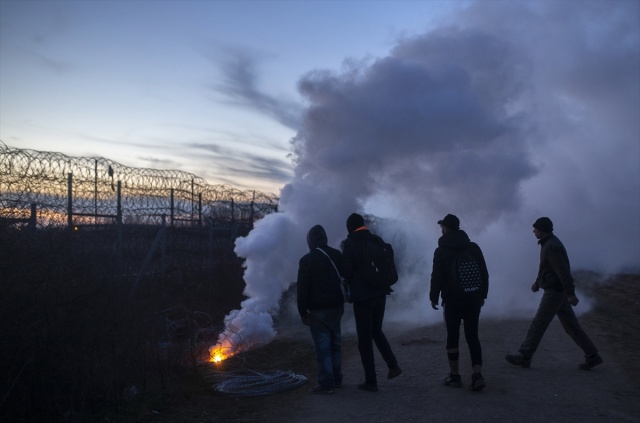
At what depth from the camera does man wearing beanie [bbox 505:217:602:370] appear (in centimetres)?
814

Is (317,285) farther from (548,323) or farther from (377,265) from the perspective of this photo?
(548,323)

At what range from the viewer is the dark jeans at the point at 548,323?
8215mm

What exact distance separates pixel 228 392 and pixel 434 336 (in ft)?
14.8

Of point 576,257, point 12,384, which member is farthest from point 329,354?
point 576,257

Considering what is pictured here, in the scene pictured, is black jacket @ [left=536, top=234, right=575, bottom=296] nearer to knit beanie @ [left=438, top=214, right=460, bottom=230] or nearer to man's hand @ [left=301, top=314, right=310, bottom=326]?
knit beanie @ [left=438, top=214, right=460, bottom=230]

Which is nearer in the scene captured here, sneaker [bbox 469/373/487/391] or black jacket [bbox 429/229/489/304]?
sneaker [bbox 469/373/487/391]

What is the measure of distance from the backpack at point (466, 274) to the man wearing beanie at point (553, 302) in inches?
56.6

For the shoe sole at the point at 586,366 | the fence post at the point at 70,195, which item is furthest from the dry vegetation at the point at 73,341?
the shoe sole at the point at 586,366

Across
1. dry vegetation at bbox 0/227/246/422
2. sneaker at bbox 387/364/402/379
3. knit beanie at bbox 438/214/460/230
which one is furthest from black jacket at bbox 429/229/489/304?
dry vegetation at bbox 0/227/246/422

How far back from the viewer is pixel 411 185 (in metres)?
14.6

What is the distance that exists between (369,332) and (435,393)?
100cm

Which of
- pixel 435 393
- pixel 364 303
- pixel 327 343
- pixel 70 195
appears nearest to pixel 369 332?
pixel 364 303

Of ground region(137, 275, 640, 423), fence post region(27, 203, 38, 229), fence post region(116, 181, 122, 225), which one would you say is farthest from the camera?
fence post region(116, 181, 122, 225)

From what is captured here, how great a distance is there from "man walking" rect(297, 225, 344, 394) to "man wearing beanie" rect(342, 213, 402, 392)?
171 millimetres
